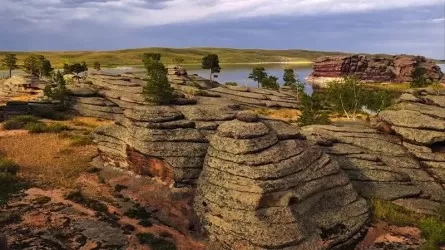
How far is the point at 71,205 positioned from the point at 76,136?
19.5m

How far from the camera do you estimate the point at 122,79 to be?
86.6 metres

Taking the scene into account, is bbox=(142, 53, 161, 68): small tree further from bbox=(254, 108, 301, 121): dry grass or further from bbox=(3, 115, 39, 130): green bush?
bbox=(3, 115, 39, 130): green bush

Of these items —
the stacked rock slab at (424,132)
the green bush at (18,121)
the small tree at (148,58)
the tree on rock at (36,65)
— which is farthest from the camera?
the tree on rock at (36,65)

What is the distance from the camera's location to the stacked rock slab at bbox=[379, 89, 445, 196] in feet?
126

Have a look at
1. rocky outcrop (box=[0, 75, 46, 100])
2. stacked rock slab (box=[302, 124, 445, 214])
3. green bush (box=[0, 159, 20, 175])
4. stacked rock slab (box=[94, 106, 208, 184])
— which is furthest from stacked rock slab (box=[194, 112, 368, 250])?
rocky outcrop (box=[0, 75, 46, 100])

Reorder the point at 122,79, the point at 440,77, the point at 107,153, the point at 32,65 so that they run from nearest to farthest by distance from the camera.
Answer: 1. the point at 107,153
2. the point at 122,79
3. the point at 32,65
4. the point at 440,77

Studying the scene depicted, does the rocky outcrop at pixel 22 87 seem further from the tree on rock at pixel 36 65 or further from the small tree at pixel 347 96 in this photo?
the small tree at pixel 347 96

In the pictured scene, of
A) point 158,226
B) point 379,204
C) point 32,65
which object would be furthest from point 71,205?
point 32,65

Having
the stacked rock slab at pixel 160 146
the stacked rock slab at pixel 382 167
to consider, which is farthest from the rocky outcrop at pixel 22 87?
the stacked rock slab at pixel 382 167

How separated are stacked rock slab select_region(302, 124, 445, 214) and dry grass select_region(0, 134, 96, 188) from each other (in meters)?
22.4

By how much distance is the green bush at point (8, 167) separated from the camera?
3755 centimetres

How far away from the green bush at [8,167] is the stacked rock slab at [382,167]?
27.2 metres

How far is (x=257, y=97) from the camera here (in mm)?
90375

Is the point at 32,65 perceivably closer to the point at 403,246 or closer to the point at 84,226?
the point at 84,226
